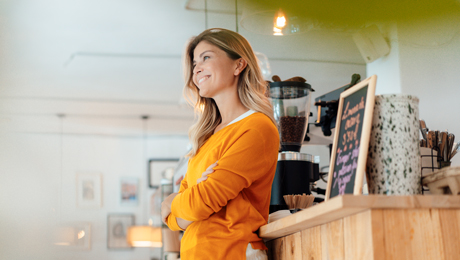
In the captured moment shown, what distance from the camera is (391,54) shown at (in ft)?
11.3

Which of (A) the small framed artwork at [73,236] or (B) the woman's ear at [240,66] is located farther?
(A) the small framed artwork at [73,236]

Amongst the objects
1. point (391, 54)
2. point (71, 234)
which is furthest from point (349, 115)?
point (71, 234)

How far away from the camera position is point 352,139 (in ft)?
3.03

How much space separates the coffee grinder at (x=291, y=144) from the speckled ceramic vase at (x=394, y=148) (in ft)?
2.54

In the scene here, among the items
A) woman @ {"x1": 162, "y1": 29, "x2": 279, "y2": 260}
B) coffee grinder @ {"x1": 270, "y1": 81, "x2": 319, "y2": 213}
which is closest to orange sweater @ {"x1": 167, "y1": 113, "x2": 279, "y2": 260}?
woman @ {"x1": 162, "y1": 29, "x2": 279, "y2": 260}

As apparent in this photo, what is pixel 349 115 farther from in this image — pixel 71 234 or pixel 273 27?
pixel 71 234

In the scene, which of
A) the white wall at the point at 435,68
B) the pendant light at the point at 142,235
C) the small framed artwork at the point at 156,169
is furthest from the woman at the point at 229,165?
the small framed artwork at the point at 156,169

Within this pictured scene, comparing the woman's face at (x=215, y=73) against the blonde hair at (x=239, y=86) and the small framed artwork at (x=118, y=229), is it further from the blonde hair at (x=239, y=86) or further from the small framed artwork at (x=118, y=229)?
the small framed artwork at (x=118, y=229)

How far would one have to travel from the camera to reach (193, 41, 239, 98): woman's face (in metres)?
1.55

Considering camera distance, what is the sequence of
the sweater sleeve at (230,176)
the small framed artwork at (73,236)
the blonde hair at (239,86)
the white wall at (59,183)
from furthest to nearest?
the small framed artwork at (73,236) < the white wall at (59,183) < the blonde hair at (239,86) < the sweater sleeve at (230,176)

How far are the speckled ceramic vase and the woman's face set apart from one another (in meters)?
0.73

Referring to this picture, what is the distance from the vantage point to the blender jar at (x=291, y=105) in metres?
1.87

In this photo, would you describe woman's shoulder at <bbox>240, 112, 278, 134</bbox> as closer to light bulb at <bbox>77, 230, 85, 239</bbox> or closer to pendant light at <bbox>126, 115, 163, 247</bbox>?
pendant light at <bbox>126, 115, 163, 247</bbox>

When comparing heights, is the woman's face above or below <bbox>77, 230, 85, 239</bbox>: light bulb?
Result: above
